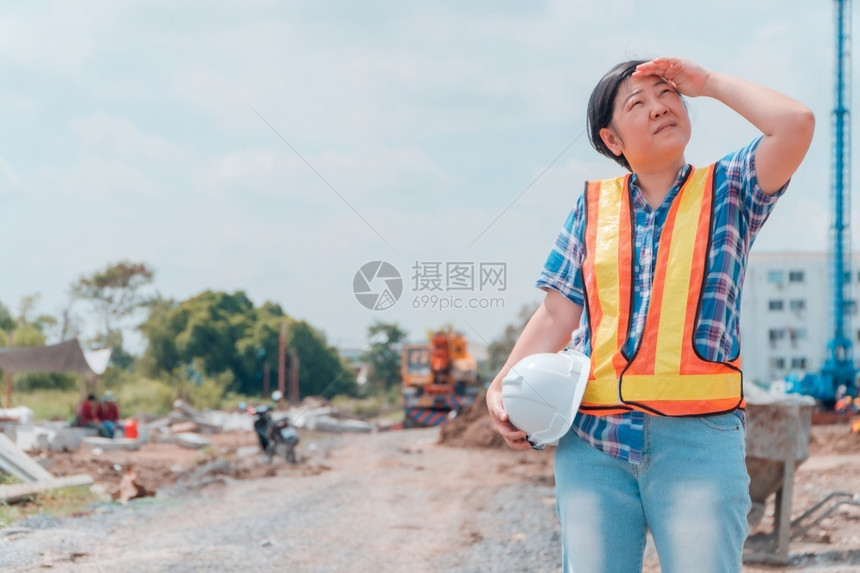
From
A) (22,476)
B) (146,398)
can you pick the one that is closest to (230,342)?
(146,398)

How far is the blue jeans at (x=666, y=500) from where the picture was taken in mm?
1462

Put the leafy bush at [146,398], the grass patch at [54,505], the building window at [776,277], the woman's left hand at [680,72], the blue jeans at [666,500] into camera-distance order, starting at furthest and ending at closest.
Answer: the building window at [776,277] → the leafy bush at [146,398] → the grass patch at [54,505] → the woman's left hand at [680,72] → the blue jeans at [666,500]

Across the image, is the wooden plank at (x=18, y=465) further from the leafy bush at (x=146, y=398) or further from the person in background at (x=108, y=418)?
the leafy bush at (x=146, y=398)

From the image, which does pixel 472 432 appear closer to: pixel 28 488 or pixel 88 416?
pixel 88 416

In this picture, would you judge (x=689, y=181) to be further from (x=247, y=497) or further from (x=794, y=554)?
(x=247, y=497)

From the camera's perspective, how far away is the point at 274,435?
1122 centimetres

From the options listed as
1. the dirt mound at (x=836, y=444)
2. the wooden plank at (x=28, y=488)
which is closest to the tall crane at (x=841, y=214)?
the dirt mound at (x=836, y=444)

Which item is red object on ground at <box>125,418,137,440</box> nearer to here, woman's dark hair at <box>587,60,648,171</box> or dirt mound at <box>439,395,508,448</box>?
dirt mound at <box>439,395,508,448</box>

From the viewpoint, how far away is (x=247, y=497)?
8141 mm

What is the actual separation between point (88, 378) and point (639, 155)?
19051mm

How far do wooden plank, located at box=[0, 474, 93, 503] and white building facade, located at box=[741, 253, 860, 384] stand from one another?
37.0 meters

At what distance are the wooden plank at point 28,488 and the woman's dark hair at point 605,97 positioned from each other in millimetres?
5950

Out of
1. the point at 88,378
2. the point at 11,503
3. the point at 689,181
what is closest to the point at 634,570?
Result: the point at 689,181

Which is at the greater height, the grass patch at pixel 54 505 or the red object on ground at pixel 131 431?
the grass patch at pixel 54 505
